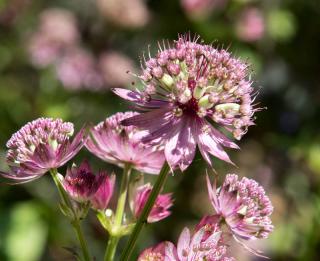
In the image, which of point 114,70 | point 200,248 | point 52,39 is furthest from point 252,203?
point 52,39

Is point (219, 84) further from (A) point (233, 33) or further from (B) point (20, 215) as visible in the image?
(A) point (233, 33)

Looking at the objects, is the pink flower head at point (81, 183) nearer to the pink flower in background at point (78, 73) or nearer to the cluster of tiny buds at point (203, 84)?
the cluster of tiny buds at point (203, 84)

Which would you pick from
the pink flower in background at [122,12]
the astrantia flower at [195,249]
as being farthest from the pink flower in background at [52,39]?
the astrantia flower at [195,249]

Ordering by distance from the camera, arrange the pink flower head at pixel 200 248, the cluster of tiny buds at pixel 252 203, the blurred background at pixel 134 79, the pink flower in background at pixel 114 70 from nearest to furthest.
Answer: the pink flower head at pixel 200 248
the cluster of tiny buds at pixel 252 203
the blurred background at pixel 134 79
the pink flower in background at pixel 114 70

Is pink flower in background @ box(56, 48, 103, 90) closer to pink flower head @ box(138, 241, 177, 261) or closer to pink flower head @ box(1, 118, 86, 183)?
pink flower head @ box(1, 118, 86, 183)

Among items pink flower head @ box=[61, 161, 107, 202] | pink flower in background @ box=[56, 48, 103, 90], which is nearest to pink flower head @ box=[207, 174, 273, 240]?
pink flower head @ box=[61, 161, 107, 202]

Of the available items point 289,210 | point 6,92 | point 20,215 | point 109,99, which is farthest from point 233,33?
point 20,215
